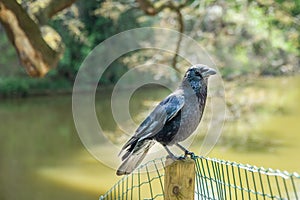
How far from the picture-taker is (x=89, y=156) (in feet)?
27.6

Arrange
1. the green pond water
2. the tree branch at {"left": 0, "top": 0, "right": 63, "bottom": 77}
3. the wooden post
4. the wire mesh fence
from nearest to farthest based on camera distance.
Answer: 1. the wire mesh fence
2. the wooden post
3. the tree branch at {"left": 0, "top": 0, "right": 63, "bottom": 77}
4. the green pond water

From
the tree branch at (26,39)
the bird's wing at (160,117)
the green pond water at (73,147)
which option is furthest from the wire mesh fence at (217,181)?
the tree branch at (26,39)

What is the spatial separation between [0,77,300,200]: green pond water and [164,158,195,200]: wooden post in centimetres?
414

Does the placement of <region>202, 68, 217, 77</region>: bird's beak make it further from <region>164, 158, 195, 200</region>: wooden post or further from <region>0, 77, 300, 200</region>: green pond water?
<region>0, 77, 300, 200</region>: green pond water

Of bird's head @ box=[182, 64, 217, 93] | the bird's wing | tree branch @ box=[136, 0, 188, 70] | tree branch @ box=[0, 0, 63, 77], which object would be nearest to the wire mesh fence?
the bird's wing

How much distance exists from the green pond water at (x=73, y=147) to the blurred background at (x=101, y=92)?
2cm

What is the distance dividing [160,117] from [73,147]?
7.17 meters

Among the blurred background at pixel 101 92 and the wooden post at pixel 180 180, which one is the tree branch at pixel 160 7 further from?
the wooden post at pixel 180 180

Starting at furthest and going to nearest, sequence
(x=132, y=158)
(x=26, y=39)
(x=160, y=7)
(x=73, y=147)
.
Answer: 1. (x=73, y=147)
2. (x=160, y=7)
3. (x=26, y=39)
4. (x=132, y=158)

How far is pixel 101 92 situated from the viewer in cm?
1950

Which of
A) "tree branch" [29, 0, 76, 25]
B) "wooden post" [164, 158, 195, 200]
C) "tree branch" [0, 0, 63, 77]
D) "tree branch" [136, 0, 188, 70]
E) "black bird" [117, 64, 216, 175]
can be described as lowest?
"wooden post" [164, 158, 195, 200]

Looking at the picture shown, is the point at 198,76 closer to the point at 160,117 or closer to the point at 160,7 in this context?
the point at 160,117

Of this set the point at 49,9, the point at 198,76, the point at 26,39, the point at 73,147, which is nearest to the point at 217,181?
the point at 198,76

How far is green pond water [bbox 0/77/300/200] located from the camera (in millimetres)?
6621
